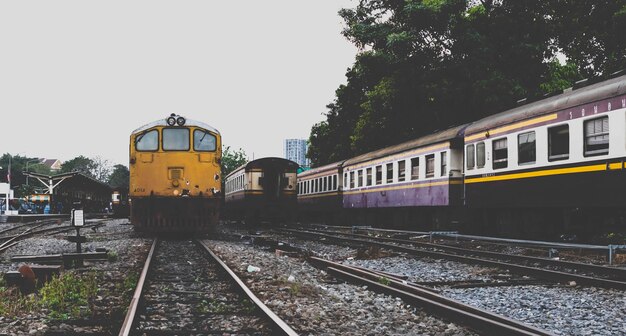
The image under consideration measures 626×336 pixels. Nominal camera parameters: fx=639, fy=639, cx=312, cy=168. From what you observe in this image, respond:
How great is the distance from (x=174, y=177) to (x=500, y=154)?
834 cm

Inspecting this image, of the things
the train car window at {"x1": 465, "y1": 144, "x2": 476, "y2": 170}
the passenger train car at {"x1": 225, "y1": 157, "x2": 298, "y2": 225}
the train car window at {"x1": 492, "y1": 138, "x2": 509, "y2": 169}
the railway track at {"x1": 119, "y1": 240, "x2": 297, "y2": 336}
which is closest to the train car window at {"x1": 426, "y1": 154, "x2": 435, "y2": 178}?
the train car window at {"x1": 465, "y1": 144, "x2": 476, "y2": 170}

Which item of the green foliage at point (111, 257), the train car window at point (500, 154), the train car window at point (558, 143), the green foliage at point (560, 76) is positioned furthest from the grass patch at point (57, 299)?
the green foliage at point (560, 76)

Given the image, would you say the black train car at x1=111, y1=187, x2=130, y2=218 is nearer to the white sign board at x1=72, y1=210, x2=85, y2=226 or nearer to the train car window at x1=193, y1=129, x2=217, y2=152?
the train car window at x1=193, y1=129, x2=217, y2=152

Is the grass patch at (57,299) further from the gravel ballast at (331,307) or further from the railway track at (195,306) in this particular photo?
the gravel ballast at (331,307)

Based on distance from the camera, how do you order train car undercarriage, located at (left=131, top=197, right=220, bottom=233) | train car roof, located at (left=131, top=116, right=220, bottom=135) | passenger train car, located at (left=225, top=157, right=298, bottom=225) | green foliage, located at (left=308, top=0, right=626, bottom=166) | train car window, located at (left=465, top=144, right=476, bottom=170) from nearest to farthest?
train car window, located at (left=465, top=144, right=476, bottom=170) < train car undercarriage, located at (left=131, top=197, right=220, bottom=233) < train car roof, located at (left=131, top=116, right=220, bottom=135) < green foliage, located at (left=308, top=0, right=626, bottom=166) < passenger train car, located at (left=225, top=157, right=298, bottom=225)

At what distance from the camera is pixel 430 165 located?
58.5 ft

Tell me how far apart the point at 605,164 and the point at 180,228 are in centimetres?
1050

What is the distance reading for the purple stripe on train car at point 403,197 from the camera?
55.6 feet

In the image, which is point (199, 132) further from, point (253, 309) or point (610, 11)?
point (610, 11)

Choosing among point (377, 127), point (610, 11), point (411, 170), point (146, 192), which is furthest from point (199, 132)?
point (610, 11)

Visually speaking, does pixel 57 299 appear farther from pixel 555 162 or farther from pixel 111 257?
pixel 555 162

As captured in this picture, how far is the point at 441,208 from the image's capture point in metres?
17.8

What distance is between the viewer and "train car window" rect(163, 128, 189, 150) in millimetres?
17141

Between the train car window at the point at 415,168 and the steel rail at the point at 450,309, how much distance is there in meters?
10.1
